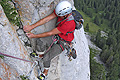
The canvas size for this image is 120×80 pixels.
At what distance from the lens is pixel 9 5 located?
4520 millimetres

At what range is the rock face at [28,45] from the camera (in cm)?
400

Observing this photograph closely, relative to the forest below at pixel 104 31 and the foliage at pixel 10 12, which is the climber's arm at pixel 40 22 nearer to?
the foliage at pixel 10 12

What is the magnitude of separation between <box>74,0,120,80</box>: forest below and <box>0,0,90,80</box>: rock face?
32.8 meters

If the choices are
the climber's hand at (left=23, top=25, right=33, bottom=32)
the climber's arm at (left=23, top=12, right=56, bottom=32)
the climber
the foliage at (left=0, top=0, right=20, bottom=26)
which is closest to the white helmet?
the climber

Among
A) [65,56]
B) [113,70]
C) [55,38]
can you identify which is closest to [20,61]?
[55,38]

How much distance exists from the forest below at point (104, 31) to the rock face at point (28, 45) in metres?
32.8

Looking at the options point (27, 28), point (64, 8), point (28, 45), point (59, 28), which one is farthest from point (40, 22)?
point (64, 8)

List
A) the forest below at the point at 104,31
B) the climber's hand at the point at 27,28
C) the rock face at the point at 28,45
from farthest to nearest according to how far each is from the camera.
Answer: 1. the forest below at the point at 104,31
2. the climber's hand at the point at 27,28
3. the rock face at the point at 28,45

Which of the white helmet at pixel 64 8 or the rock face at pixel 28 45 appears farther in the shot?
the white helmet at pixel 64 8

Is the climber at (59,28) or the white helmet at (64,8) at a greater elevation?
the white helmet at (64,8)

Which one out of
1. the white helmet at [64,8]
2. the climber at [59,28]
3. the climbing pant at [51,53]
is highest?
the white helmet at [64,8]

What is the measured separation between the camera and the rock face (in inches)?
158

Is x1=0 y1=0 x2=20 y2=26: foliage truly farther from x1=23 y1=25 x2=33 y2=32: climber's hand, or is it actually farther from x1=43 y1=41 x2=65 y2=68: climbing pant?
x1=43 y1=41 x2=65 y2=68: climbing pant

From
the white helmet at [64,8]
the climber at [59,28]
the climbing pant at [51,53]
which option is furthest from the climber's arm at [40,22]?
the climbing pant at [51,53]
